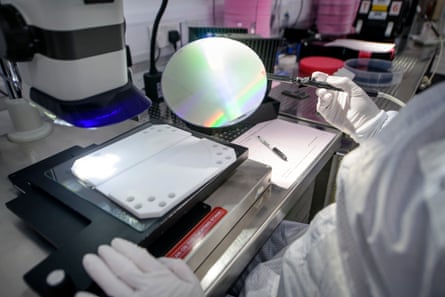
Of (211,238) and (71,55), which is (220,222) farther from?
(71,55)

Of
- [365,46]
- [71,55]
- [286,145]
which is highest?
[71,55]

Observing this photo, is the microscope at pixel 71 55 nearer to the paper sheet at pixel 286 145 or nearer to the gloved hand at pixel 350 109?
the paper sheet at pixel 286 145

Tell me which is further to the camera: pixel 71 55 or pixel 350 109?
pixel 350 109

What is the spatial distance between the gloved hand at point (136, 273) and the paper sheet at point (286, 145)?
0.36 m

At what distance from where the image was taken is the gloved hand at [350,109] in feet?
2.84

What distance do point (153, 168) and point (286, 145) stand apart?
46 centimetres

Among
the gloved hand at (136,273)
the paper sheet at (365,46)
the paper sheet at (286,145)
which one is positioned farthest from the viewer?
the paper sheet at (365,46)

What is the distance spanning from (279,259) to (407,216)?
0.41 m

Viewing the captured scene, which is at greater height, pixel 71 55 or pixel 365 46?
pixel 71 55

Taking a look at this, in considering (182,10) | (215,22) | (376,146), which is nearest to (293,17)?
(215,22)

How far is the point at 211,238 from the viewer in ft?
1.64

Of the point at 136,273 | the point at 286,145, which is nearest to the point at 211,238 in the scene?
the point at 136,273

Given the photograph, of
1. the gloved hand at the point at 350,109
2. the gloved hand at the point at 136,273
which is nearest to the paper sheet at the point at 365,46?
the gloved hand at the point at 350,109

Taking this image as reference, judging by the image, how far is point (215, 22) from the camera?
152 centimetres
